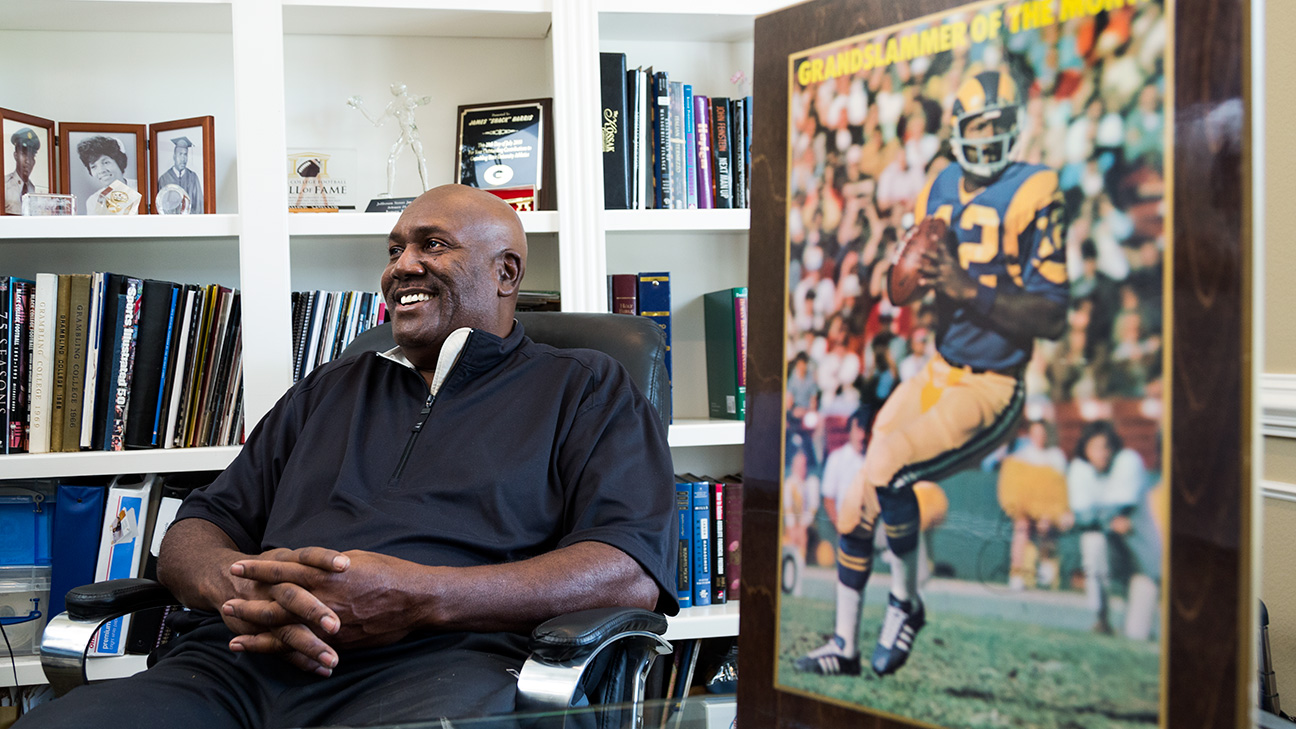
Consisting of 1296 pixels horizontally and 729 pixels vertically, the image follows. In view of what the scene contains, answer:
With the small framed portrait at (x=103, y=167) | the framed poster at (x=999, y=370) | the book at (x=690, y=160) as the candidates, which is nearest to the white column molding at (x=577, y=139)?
the book at (x=690, y=160)

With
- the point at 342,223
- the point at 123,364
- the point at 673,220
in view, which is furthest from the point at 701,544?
the point at 123,364

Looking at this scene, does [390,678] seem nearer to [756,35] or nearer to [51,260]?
[756,35]

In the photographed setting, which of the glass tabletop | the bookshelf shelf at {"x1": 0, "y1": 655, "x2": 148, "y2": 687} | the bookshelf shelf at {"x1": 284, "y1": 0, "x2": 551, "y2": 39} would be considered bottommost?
the bookshelf shelf at {"x1": 0, "y1": 655, "x2": 148, "y2": 687}

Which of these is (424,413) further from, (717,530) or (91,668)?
(91,668)

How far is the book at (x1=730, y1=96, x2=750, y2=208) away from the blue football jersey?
1.73 meters

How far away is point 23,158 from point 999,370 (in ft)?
7.34

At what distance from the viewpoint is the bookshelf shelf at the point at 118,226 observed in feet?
6.34

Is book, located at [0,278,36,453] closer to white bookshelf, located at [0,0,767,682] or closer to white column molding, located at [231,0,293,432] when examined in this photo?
white bookshelf, located at [0,0,767,682]

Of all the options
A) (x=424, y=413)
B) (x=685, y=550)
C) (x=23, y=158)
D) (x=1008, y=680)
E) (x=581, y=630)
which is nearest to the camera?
(x=1008, y=680)

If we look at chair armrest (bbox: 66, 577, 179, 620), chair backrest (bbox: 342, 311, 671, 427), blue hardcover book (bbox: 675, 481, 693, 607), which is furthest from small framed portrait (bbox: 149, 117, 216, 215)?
blue hardcover book (bbox: 675, 481, 693, 607)

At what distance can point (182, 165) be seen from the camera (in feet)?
6.91

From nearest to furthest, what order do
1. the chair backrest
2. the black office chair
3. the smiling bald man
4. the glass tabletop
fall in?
the glass tabletop, the black office chair, the smiling bald man, the chair backrest

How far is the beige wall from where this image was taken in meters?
1.58

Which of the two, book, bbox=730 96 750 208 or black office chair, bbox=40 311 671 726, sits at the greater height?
book, bbox=730 96 750 208
